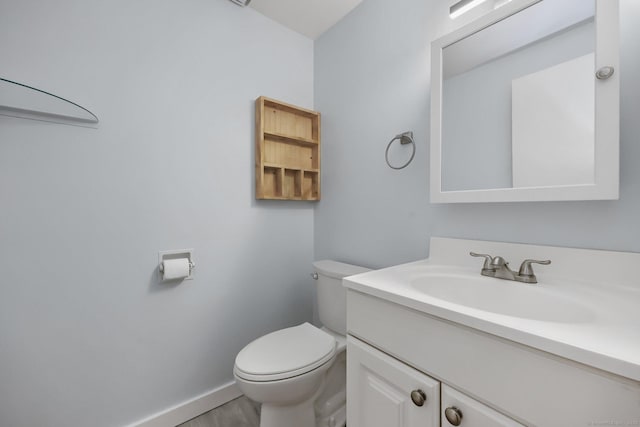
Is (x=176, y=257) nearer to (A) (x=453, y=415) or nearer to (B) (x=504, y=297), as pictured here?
(A) (x=453, y=415)

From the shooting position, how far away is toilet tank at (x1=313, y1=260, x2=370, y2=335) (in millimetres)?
1347

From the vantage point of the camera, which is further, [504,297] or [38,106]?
[38,106]

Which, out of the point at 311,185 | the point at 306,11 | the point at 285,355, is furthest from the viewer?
the point at 311,185

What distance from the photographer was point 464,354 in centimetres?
59

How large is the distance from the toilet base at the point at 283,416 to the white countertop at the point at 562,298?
2.26ft

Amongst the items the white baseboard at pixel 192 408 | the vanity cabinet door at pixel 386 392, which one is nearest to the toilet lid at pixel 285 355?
the vanity cabinet door at pixel 386 392

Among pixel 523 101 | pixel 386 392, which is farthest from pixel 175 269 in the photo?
pixel 523 101

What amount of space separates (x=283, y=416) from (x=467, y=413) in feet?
2.68

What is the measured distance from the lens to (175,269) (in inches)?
49.4

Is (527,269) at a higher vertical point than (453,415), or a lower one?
higher

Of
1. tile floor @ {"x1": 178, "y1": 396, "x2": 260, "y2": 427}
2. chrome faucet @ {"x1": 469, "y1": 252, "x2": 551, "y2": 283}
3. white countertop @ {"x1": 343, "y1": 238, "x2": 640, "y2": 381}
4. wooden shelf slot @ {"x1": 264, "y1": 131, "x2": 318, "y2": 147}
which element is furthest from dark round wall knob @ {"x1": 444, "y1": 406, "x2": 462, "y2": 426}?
wooden shelf slot @ {"x1": 264, "y1": 131, "x2": 318, "y2": 147}

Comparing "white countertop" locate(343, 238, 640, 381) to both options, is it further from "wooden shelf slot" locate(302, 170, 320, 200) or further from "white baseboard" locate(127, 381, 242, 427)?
"white baseboard" locate(127, 381, 242, 427)

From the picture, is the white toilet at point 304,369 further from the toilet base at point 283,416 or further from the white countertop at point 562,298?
the white countertop at point 562,298

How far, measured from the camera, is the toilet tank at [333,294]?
1347 mm
